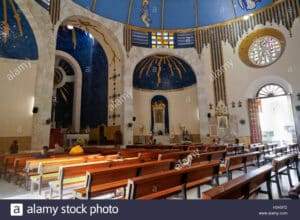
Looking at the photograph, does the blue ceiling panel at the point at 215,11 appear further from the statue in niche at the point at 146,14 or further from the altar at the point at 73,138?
the altar at the point at 73,138

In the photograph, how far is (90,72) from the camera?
17.4 m

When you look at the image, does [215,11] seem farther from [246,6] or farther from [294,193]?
[294,193]

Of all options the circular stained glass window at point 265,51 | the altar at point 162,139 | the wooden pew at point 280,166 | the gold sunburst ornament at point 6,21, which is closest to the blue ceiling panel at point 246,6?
the circular stained glass window at point 265,51

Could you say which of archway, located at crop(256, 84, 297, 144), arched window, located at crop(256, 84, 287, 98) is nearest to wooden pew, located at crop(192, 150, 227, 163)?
arched window, located at crop(256, 84, 287, 98)

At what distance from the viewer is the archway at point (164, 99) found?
1662cm

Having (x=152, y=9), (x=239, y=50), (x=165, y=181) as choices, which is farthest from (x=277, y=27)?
(x=165, y=181)

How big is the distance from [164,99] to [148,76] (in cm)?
241

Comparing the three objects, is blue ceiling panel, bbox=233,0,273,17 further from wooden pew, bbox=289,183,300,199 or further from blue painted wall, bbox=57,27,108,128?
wooden pew, bbox=289,183,300,199

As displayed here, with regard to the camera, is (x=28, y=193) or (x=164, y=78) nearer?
(x=28, y=193)

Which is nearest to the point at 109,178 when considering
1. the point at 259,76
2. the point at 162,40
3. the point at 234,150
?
the point at 234,150

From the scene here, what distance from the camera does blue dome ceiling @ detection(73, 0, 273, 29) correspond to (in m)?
13.7

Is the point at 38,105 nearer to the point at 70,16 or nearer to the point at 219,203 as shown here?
the point at 70,16

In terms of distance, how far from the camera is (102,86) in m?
16.0

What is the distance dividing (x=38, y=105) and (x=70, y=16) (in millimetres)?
5651
